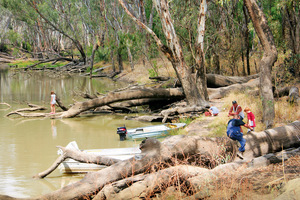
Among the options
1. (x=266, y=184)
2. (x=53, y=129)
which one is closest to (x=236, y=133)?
(x=266, y=184)

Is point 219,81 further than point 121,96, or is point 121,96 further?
point 219,81

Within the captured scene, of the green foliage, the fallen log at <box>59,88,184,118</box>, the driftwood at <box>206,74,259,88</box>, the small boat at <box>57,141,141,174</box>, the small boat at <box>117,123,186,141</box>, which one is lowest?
the small boat at <box>57,141,141,174</box>

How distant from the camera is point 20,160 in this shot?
30.7 ft

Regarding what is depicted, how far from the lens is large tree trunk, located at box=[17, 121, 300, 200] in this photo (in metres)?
5.67

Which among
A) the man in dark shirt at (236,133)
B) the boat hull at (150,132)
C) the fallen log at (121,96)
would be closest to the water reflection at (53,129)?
the fallen log at (121,96)

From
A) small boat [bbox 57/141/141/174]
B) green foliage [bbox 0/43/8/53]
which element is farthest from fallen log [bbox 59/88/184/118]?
green foliage [bbox 0/43/8/53]

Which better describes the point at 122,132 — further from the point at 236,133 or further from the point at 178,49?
the point at 236,133

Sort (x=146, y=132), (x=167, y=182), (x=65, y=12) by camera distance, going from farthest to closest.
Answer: (x=65, y=12)
(x=146, y=132)
(x=167, y=182)

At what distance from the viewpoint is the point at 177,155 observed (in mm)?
6145

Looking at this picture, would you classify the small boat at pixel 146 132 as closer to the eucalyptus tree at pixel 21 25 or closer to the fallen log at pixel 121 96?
the fallen log at pixel 121 96

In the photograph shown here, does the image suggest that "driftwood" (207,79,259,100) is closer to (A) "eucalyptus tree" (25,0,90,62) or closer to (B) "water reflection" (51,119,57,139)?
(B) "water reflection" (51,119,57,139)

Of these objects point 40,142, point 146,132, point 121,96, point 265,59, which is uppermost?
point 265,59

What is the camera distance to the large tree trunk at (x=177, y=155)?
5.67 meters

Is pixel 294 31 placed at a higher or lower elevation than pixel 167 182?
higher
